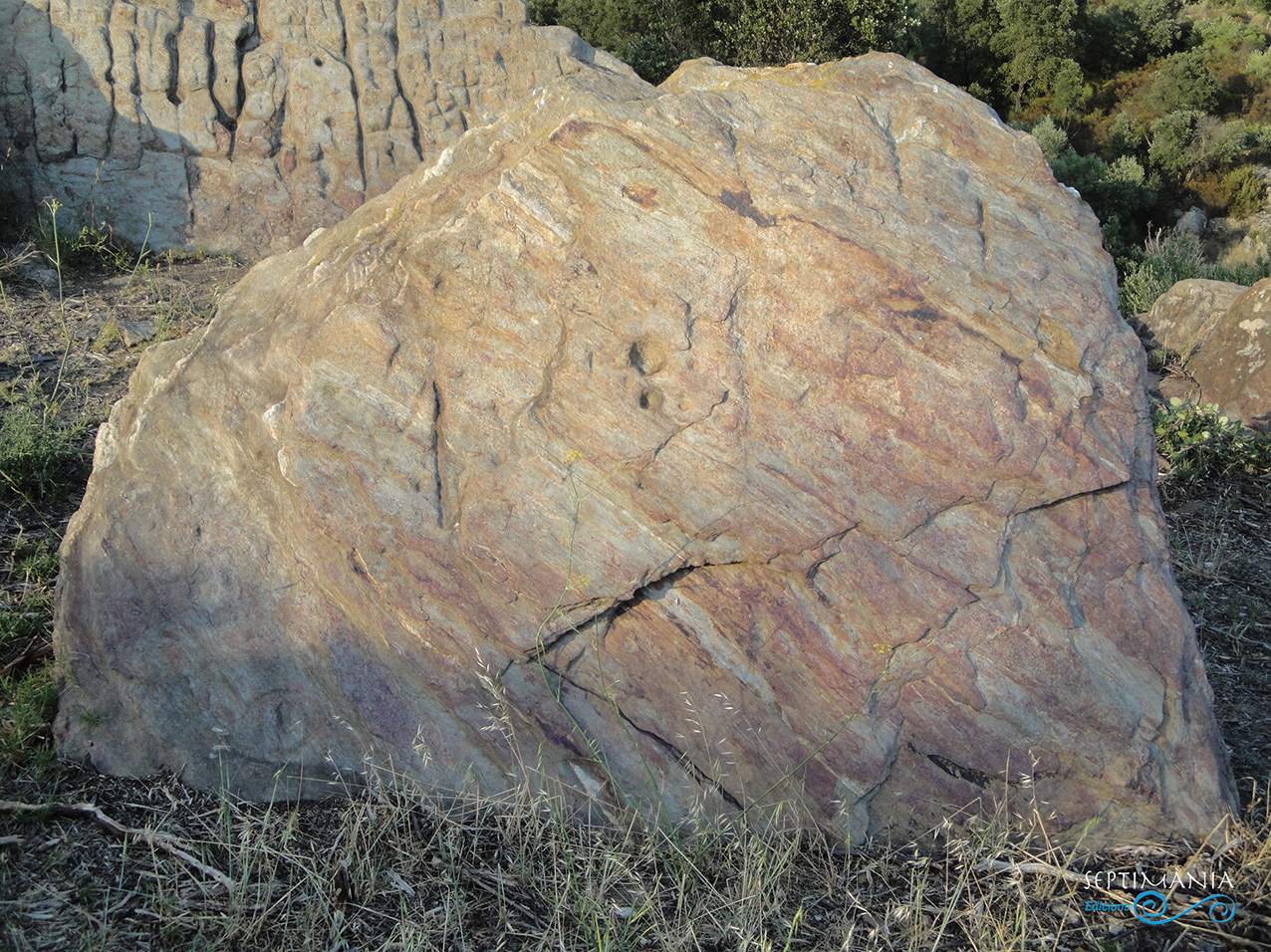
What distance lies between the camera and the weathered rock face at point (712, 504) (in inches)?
108

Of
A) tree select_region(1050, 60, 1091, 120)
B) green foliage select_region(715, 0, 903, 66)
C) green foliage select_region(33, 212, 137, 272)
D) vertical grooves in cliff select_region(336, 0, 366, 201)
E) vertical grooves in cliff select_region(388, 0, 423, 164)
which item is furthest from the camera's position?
tree select_region(1050, 60, 1091, 120)

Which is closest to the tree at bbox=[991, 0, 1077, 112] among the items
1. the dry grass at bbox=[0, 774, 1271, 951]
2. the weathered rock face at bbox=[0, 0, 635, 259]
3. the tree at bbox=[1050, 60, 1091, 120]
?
the tree at bbox=[1050, 60, 1091, 120]

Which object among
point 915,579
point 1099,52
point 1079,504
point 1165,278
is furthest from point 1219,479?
point 1099,52

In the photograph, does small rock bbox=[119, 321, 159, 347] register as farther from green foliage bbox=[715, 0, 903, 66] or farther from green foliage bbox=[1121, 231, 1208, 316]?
green foliage bbox=[715, 0, 903, 66]

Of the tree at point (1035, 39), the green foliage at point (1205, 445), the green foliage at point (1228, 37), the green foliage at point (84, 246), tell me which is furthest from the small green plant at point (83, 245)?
the green foliage at point (1228, 37)

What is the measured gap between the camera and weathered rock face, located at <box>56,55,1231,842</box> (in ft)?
9.04

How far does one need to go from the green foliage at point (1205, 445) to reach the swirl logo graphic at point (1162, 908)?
332 cm

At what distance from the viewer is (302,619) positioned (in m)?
2.99

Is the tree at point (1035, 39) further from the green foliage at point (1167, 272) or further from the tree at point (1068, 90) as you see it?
the green foliage at point (1167, 272)

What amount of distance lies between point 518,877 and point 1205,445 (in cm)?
486

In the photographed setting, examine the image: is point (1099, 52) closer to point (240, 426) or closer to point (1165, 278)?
point (1165, 278)

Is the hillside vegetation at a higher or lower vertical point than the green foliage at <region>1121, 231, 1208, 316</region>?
higher

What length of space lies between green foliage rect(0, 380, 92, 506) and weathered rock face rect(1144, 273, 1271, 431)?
21.7 feet

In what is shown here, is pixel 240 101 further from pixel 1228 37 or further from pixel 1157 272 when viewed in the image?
pixel 1228 37
